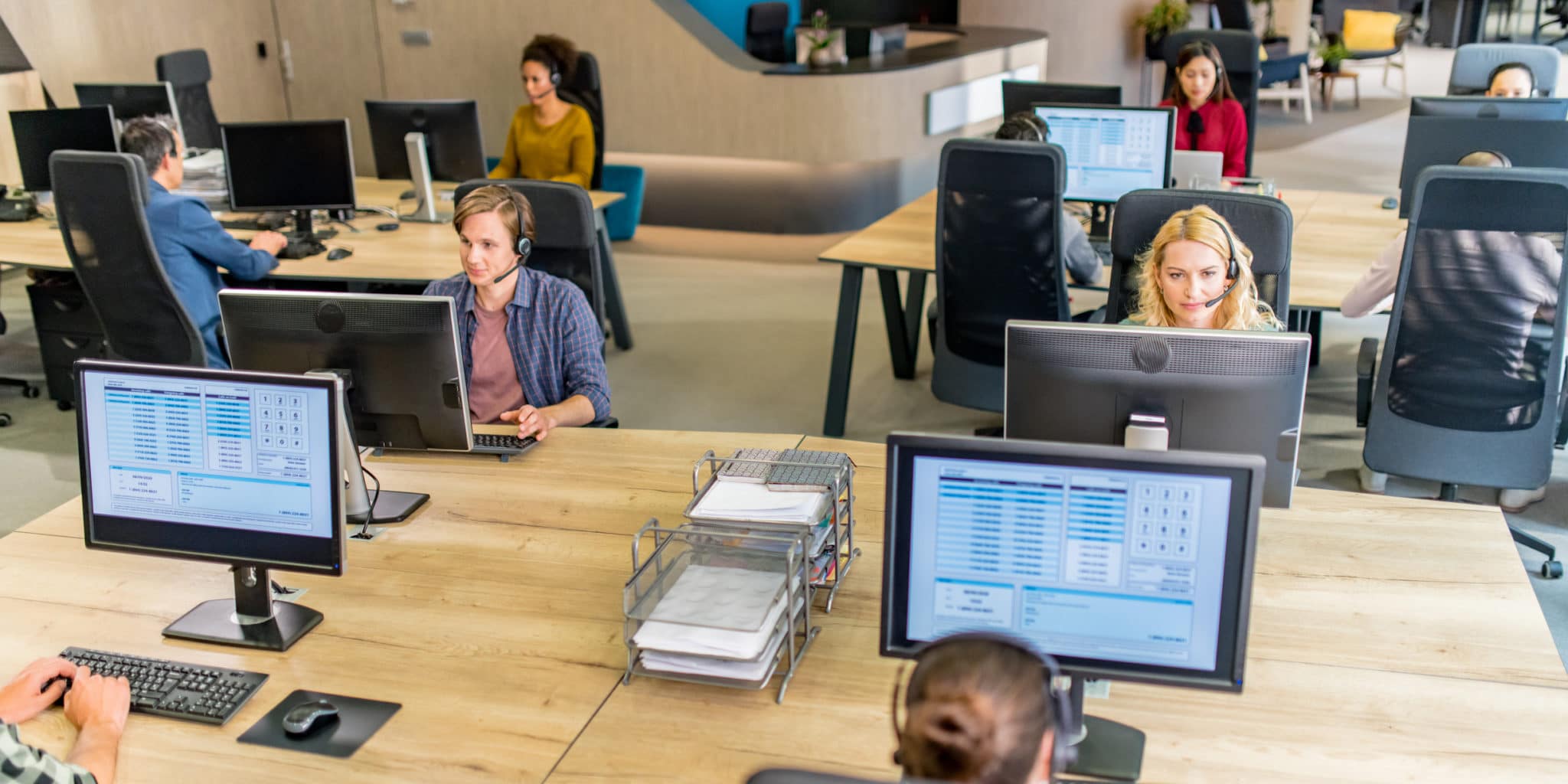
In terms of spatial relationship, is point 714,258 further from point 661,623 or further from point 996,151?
point 661,623

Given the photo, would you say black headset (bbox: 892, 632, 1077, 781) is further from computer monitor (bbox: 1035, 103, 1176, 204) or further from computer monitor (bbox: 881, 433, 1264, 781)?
computer monitor (bbox: 1035, 103, 1176, 204)

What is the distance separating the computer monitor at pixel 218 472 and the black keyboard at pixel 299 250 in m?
2.59

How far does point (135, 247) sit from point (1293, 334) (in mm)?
3418

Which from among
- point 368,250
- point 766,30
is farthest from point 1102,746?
point 766,30

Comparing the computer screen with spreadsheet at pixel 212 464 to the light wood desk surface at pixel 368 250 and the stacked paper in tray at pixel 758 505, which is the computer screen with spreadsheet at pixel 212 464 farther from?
the light wood desk surface at pixel 368 250

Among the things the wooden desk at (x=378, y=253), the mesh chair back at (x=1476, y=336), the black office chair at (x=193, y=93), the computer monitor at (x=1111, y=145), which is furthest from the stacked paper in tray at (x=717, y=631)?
the black office chair at (x=193, y=93)

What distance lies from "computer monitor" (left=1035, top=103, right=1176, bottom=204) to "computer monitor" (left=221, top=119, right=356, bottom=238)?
2660 millimetres

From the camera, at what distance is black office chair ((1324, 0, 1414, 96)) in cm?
1207

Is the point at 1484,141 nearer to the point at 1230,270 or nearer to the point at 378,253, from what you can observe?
the point at 1230,270

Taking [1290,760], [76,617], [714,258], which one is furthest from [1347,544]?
[714,258]

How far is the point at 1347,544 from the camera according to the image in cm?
234

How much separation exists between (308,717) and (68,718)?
396 mm

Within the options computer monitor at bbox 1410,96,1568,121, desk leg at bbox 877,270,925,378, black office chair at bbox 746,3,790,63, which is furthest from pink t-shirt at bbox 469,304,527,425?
black office chair at bbox 746,3,790,63

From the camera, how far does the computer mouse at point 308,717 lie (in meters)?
1.87
